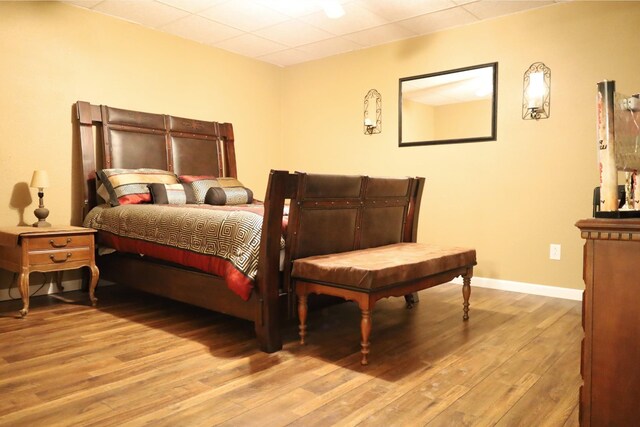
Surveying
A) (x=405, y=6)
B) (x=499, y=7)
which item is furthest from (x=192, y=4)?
(x=499, y=7)

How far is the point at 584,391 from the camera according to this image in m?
1.23

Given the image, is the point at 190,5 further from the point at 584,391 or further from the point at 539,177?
the point at 584,391

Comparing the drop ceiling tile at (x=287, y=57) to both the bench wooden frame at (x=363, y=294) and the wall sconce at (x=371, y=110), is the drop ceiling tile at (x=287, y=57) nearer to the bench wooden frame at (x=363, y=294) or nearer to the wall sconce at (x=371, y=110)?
the wall sconce at (x=371, y=110)

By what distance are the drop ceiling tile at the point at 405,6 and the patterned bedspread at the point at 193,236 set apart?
6.97 ft

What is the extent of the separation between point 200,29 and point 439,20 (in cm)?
226

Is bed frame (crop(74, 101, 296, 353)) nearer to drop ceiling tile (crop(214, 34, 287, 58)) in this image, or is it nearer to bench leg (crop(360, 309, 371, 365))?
bench leg (crop(360, 309, 371, 365))

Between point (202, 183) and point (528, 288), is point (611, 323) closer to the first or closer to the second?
point (528, 288)

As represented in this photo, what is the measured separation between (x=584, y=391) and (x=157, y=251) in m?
2.61

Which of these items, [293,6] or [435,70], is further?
[435,70]

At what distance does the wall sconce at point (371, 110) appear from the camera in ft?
15.9

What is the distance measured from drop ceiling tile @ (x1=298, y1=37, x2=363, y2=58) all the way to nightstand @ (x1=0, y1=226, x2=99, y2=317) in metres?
2.94

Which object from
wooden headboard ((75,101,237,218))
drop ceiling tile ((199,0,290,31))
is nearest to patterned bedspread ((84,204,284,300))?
wooden headboard ((75,101,237,218))

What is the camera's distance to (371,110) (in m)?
4.92

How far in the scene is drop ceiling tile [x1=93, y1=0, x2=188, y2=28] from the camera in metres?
3.81
